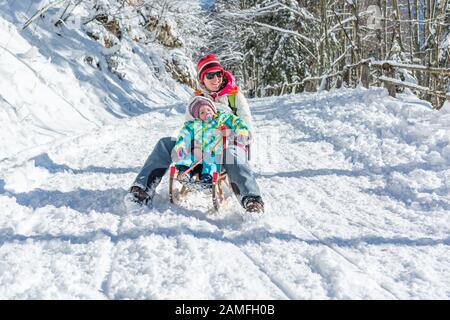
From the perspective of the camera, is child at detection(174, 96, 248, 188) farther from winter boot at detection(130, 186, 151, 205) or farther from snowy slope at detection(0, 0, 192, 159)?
snowy slope at detection(0, 0, 192, 159)

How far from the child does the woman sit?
128mm

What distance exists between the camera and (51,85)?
849cm

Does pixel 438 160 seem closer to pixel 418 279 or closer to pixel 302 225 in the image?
pixel 302 225

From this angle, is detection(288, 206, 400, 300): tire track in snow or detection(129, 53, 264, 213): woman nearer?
detection(288, 206, 400, 300): tire track in snow

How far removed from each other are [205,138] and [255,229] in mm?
1006

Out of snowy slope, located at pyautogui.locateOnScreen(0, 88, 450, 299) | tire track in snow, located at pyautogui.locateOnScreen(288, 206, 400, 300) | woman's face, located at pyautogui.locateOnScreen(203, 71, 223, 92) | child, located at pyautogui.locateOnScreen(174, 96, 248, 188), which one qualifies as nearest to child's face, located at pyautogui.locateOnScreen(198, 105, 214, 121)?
child, located at pyautogui.locateOnScreen(174, 96, 248, 188)

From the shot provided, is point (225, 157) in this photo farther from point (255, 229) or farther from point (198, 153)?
point (255, 229)

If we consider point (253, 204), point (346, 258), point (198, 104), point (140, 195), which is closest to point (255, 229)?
point (253, 204)

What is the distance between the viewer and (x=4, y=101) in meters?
6.42

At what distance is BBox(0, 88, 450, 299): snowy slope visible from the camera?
2174 mm

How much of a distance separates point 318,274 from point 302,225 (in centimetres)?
83

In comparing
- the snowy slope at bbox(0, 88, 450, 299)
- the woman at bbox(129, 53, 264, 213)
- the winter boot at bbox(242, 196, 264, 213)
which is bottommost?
the snowy slope at bbox(0, 88, 450, 299)

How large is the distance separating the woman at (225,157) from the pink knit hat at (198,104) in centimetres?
11
